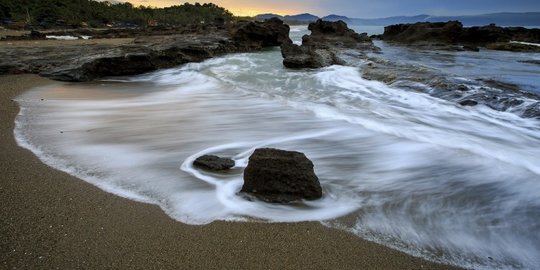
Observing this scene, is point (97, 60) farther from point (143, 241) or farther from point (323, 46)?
point (323, 46)

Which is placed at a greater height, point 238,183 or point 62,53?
point 62,53

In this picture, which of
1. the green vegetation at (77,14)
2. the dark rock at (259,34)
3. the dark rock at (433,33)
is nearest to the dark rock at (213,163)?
the dark rock at (259,34)

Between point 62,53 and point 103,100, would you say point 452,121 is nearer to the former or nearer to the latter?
point 103,100

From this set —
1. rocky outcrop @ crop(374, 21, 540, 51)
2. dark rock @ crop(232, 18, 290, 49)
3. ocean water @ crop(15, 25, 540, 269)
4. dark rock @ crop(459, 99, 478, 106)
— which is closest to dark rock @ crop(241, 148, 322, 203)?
ocean water @ crop(15, 25, 540, 269)

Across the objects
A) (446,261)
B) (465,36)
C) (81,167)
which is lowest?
(446,261)

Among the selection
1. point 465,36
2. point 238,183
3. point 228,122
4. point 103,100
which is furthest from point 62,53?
point 465,36

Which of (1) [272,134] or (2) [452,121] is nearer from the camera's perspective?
(1) [272,134]

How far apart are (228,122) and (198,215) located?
10.9 ft

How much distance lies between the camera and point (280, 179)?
316 cm

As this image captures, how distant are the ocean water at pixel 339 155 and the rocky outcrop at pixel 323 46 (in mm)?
4909

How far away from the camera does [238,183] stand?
11.4 feet

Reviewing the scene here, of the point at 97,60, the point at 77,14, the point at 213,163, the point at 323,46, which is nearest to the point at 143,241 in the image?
the point at 213,163

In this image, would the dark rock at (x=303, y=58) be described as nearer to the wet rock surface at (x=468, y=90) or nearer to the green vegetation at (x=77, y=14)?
the wet rock surface at (x=468, y=90)

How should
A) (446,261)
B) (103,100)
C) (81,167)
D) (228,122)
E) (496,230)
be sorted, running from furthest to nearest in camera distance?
(103,100) → (228,122) → (81,167) → (496,230) → (446,261)
